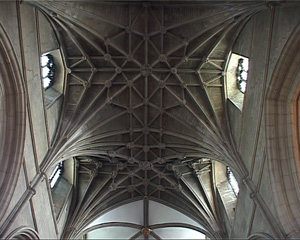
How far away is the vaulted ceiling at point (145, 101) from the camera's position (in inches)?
646

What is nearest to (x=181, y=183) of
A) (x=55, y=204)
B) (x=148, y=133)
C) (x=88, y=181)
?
(x=148, y=133)

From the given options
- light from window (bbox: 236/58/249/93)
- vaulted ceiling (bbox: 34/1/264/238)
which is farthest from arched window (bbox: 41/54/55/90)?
light from window (bbox: 236/58/249/93)

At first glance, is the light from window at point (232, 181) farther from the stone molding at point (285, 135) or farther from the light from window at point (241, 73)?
the stone molding at point (285, 135)

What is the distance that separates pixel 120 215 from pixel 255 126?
36.5ft

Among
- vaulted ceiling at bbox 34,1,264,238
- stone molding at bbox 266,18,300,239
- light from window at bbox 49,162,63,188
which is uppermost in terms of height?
vaulted ceiling at bbox 34,1,264,238

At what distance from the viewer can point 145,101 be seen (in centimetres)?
1908

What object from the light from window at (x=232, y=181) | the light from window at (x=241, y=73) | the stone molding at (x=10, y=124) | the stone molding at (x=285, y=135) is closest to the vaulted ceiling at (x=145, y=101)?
the light from window at (x=241, y=73)

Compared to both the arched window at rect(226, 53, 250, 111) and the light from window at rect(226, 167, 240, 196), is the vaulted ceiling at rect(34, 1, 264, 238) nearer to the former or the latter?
the arched window at rect(226, 53, 250, 111)

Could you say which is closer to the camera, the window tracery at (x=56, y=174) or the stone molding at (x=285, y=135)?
the stone molding at (x=285, y=135)

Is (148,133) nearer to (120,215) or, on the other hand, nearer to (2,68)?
(120,215)

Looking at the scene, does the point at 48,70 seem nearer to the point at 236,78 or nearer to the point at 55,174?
the point at 55,174

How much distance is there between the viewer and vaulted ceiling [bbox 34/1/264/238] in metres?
16.4

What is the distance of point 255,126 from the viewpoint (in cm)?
1467

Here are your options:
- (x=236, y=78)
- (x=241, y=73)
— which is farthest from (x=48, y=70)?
(x=241, y=73)
